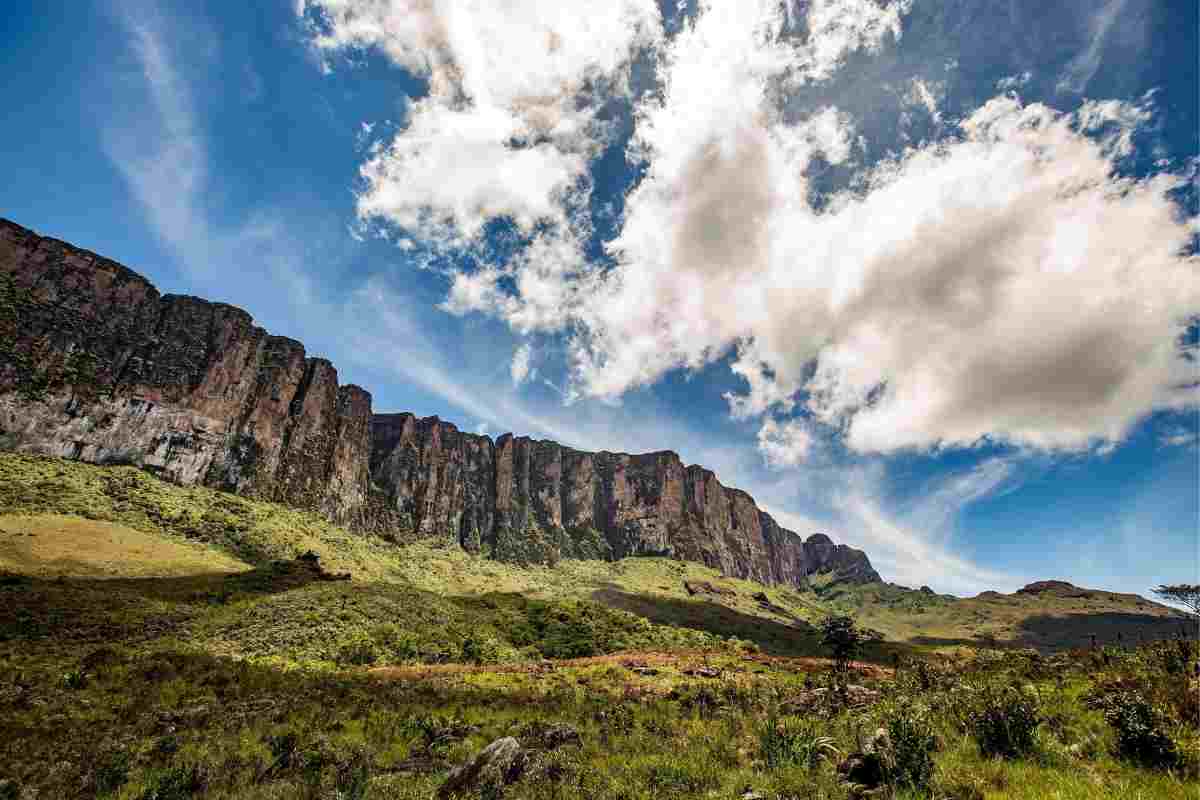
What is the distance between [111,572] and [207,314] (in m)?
103

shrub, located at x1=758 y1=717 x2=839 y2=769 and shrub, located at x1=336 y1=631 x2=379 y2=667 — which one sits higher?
shrub, located at x1=758 y1=717 x2=839 y2=769

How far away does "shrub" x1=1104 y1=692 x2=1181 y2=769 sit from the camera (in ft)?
26.8

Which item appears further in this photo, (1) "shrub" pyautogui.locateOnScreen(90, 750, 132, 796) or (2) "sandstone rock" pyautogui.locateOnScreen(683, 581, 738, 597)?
(2) "sandstone rock" pyautogui.locateOnScreen(683, 581, 738, 597)

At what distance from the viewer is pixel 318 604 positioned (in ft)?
178

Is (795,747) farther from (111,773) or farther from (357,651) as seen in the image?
(357,651)

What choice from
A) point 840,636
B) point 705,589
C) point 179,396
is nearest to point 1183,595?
point 840,636

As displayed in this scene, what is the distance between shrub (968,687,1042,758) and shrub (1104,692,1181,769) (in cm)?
125

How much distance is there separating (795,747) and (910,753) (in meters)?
3.84

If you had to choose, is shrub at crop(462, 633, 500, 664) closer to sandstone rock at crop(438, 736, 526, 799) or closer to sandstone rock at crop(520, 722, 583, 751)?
sandstone rock at crop(520, 722, 583, 751)

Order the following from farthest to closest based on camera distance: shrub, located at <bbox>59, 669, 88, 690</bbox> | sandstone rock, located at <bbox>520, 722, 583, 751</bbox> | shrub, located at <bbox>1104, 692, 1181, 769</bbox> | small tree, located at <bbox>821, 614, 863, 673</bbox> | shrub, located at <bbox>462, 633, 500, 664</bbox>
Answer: shrub, located at <bbox>462, 633, 500, 664</bbox>, small tree, located at <bbox>821, 614, 863, 673</bbox>, shrub, located at <bbox>59, 669, 88, 690</bbox>, sandstone rock, located at <bbox>520, 722, 583, 751</bbox>, shrub, located at <bbox>1104, 692, 1181, 769</bbox>

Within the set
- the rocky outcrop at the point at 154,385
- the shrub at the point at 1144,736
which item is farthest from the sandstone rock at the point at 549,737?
the rocky outcrop at the point at 154,385

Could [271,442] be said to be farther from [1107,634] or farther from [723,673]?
[1107,634]

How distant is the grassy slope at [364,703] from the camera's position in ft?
35.4

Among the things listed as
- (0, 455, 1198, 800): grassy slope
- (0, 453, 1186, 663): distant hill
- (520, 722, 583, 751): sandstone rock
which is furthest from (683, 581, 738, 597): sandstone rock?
(520, 722, 583, 751): sandstone rock
